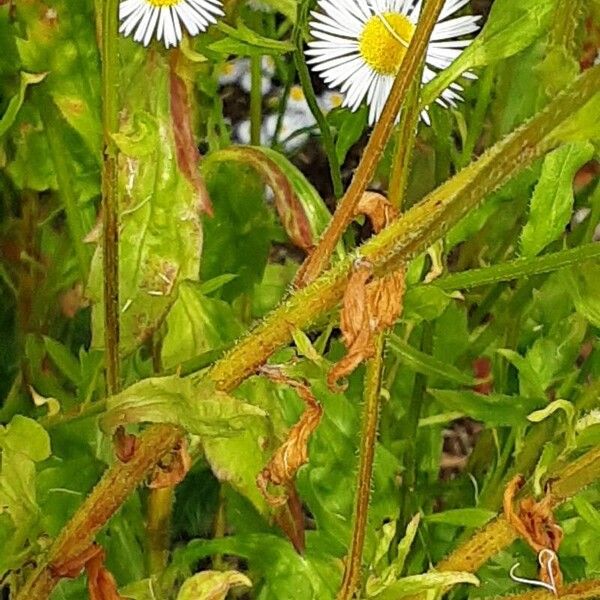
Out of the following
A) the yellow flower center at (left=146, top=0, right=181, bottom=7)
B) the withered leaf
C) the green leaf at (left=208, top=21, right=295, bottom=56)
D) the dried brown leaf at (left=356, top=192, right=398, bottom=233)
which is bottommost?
the withered leaf

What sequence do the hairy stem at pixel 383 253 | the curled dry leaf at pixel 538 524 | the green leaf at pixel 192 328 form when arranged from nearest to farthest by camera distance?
1. the hairy stem at pixel 383 253
2. the curled dry leaf at pixel 538 524
3. the green leaf at pixel 192 328

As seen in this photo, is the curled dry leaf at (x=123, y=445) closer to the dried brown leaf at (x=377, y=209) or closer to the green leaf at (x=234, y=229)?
the dried brown leaf at (x=377, y=209)

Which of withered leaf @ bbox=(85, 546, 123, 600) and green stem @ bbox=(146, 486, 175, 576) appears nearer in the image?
withered leaf @ bbox=(85, 546, 123, 600)

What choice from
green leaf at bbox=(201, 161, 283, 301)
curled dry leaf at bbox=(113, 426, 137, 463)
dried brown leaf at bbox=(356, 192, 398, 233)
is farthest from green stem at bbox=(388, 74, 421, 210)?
green leaf at bbox=(201, 161, 283, 301)

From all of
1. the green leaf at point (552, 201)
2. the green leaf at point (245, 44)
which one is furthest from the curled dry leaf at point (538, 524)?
the green leaf at point (245, 44)

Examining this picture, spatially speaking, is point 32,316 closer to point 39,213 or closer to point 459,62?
point 39,213

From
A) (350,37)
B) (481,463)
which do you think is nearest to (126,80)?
(350,37)

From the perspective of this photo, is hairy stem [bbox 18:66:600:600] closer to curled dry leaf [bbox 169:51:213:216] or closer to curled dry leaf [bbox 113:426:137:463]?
curled dry leaf [bbox 113:426:137:463]
